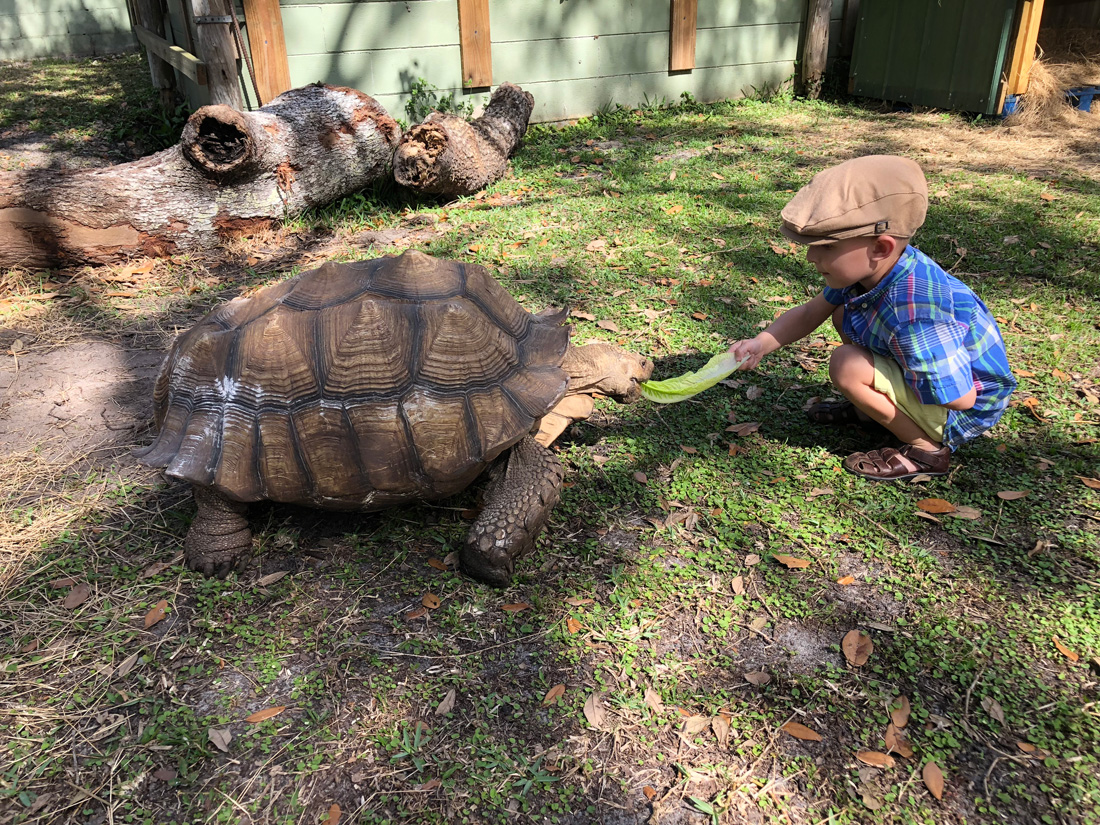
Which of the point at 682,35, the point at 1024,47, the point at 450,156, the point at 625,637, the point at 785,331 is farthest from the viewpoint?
the point at 682,35

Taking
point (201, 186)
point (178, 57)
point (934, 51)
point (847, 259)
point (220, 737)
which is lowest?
point (220, 737)

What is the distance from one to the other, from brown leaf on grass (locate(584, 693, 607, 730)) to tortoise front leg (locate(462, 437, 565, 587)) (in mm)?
564

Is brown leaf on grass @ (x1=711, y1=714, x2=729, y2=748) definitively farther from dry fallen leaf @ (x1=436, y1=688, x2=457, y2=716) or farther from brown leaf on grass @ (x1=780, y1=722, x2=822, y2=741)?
dry fallen leaf @ (x1=436, y1=688, x2=457, y2=716)

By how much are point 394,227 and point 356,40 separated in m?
2.41

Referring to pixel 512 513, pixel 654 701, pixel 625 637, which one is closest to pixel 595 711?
pixel 654 701

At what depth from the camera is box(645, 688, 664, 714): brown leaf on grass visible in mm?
2238

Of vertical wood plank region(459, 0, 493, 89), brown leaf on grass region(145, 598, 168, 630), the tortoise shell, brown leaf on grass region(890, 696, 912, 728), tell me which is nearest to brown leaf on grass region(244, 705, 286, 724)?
brown leaf on grass region(145, 598, 168, 630)

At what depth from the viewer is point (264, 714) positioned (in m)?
2.27

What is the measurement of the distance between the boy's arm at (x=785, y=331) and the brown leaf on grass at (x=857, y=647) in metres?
1.19

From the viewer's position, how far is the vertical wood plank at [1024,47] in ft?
23.7

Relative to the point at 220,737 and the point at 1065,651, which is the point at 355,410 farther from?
the point at 1065,651

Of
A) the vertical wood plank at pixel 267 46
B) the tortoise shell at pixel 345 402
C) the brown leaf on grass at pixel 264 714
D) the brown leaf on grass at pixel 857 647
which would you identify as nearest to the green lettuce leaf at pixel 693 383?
the tortoise shell at pixel 345 402

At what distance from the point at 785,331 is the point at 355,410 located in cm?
190

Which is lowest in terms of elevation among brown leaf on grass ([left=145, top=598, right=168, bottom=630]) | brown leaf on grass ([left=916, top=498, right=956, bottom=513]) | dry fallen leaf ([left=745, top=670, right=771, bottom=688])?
dry fallen leaf ([left=745, top=670, right=771, bottom=688])
